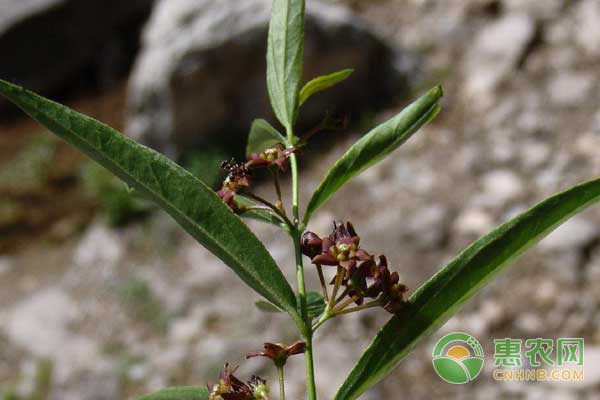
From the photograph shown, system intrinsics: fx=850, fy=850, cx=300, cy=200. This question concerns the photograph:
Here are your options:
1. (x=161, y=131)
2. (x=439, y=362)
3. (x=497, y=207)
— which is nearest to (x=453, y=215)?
(x=497, y=207)

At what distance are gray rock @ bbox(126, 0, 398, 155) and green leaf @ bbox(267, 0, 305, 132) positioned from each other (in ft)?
10.8

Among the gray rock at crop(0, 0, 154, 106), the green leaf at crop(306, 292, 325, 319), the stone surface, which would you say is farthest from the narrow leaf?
the gray rock at crop(0, 0, 154, 106)

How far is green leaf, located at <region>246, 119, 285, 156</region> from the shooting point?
822 millimetres

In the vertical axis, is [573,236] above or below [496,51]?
below

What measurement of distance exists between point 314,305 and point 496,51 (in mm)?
3354

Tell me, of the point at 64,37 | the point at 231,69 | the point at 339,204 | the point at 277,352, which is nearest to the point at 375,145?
the point at 277,352

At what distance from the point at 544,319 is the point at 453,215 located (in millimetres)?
619

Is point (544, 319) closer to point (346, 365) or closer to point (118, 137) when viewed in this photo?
point (346, 365)

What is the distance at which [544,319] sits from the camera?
2.90 meters

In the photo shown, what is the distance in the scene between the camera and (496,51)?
154 inches

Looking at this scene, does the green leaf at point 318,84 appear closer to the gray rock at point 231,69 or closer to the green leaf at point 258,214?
the green leaf at point 258,214

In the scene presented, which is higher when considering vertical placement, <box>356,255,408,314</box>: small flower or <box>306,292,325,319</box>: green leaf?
<box>306,292,325,319</box>: green leaf

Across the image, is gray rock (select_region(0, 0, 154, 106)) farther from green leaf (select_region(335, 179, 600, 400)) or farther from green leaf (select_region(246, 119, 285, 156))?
green leaf (select_region(335, 179, 600, 400))

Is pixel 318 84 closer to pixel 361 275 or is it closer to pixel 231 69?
pixel 361 275
